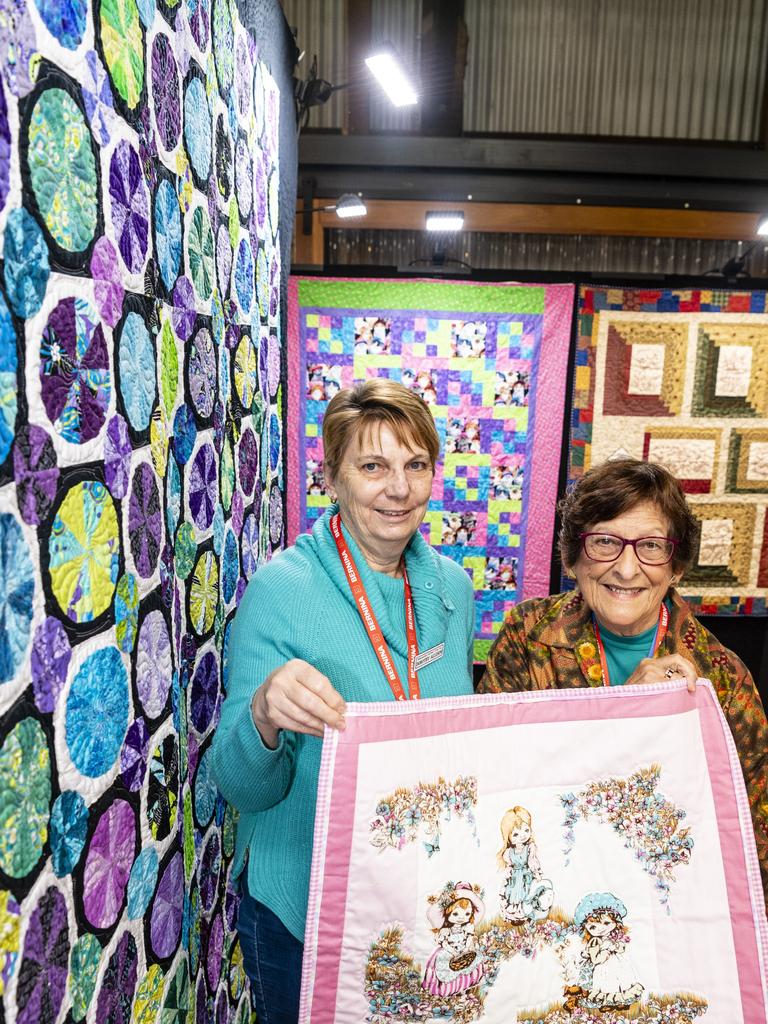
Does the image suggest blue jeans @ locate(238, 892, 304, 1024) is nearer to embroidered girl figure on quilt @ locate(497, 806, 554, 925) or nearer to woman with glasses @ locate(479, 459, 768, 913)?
embroidered girl figure on quilt @ locate(497, 806, 554, 925)

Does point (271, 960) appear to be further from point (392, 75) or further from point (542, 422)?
point (392, 75)

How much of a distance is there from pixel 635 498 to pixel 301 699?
86 centimetres

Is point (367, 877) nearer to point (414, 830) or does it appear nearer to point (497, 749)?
point (414, 830)

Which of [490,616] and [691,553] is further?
[490,616]

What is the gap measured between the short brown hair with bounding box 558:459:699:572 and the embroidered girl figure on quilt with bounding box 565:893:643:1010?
708mm

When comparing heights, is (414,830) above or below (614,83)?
below

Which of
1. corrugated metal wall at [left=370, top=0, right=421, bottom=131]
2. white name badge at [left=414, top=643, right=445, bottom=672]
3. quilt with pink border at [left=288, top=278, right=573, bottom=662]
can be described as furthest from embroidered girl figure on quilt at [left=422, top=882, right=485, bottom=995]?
corrugated metal wall at [left=370, top=0, right=421, bottom=131]

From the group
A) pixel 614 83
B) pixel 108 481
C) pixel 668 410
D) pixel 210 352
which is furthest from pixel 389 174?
pixel 108 481

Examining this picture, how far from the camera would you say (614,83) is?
17.1 ft

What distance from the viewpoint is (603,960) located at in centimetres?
107

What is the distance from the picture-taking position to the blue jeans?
124 centimetres

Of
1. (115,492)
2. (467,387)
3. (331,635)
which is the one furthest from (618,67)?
(115,492)

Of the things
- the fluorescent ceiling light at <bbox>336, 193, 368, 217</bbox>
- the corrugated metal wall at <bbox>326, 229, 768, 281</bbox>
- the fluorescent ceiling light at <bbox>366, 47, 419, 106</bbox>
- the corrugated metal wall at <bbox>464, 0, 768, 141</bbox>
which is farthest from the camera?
the corrugated metal wall at <bbox>326, 229, 768, 281</bbox>

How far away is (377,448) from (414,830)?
2.25ft
